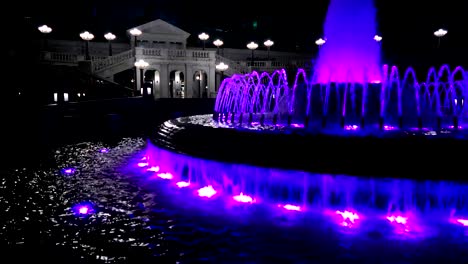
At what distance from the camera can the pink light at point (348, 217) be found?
25.2ft

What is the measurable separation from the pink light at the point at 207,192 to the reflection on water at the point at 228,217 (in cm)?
3

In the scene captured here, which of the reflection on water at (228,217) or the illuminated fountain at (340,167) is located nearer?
the reflection on water at (228,217)

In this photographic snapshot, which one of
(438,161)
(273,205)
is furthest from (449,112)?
(273,205)

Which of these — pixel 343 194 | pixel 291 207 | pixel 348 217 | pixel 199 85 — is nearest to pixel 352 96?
pixel 343 194

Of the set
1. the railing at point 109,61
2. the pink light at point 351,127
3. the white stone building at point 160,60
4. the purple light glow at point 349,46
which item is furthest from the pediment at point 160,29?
the pink light at point 351,127

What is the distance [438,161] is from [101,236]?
6798 mm

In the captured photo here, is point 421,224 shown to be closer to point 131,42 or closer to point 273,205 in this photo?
point 273,205

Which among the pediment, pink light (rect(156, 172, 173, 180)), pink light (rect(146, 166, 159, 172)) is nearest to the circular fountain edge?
pink light (rect(156, 172, 173, 180))

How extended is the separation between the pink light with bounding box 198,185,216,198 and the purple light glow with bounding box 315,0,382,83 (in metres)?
8.04

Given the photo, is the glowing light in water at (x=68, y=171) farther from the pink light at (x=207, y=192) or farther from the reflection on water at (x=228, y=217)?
the pink light at (x=207, y=192)

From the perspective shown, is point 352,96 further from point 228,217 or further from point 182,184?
point 228,217

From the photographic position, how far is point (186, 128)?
11.2 meters

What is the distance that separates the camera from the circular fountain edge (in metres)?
7.96

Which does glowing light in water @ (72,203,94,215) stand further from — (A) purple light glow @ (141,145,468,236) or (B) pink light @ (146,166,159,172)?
(B) pink light @ (146,166,159,172)
